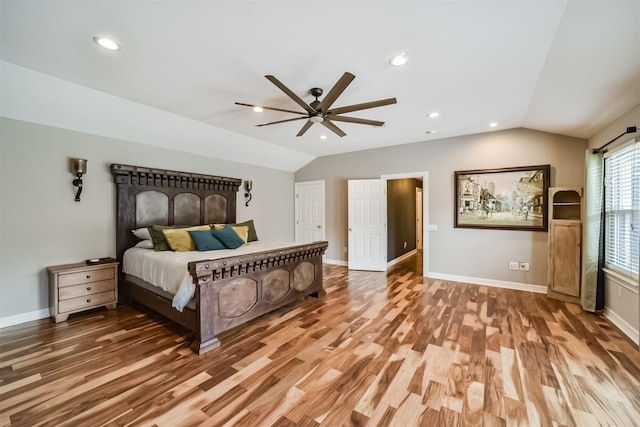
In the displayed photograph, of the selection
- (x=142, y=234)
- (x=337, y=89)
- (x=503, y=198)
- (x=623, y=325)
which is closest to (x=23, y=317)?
(x=142, y=234)

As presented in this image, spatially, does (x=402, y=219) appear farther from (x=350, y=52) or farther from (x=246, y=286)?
(x=350, y=52)

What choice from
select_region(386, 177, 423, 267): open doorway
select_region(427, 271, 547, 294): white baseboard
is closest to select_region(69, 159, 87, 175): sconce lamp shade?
select_region(386, 177, 423, 267): open doorway

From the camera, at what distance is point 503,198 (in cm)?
434

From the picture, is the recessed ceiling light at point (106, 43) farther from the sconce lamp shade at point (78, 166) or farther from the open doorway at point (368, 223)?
the open doorway at point (368, 223)

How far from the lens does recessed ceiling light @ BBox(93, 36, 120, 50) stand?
201cm

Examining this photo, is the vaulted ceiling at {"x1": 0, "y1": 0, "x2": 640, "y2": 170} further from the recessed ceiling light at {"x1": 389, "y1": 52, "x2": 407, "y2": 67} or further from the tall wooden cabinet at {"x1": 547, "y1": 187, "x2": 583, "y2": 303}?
the tall wooden cabinet at {"x1": 547, "y1": 187, "x2": 583, "y2": 303}

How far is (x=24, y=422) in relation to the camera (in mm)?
1605

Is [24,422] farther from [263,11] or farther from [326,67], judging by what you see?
[326,67]

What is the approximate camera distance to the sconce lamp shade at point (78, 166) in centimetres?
326

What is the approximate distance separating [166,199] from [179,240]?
3.57 ft

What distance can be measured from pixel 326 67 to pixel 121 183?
3.32m

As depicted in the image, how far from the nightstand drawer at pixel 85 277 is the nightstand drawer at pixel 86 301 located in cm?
19

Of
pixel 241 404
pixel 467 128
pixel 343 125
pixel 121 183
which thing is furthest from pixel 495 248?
pixel 121 183

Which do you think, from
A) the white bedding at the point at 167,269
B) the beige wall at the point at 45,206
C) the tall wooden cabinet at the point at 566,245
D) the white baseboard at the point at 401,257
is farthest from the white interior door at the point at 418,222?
the beige wall at the point at 45,206
